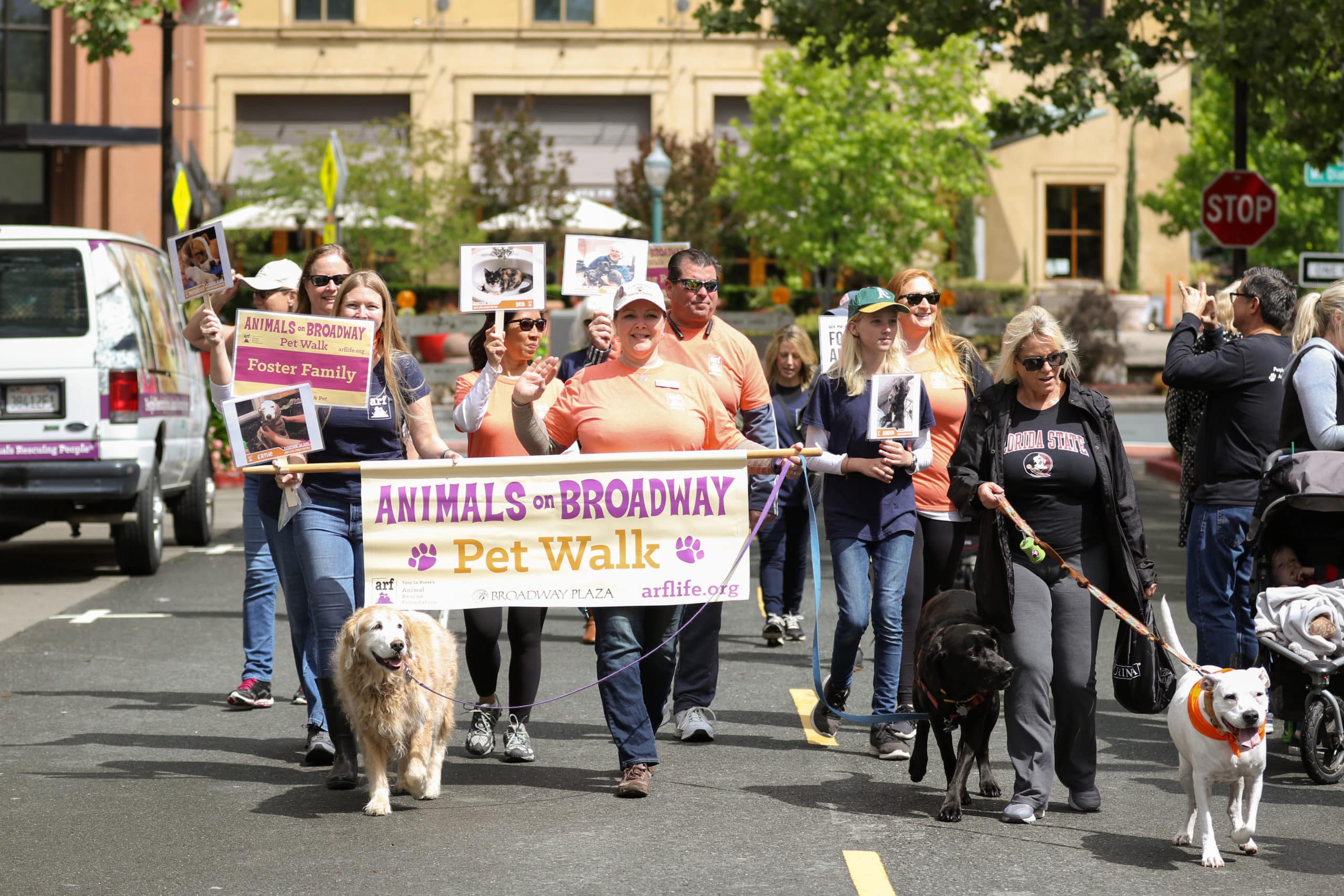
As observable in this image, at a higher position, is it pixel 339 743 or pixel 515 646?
pixel 515 646

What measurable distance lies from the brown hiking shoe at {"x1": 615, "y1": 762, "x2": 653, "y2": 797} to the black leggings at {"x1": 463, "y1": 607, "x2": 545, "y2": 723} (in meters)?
0.82

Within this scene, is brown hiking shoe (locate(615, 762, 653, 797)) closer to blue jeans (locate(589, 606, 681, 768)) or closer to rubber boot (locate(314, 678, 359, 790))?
blue jeans (locate(589, 606, 681, 768))

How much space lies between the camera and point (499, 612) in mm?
7660

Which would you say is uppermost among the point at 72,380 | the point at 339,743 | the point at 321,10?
the point at 321,10

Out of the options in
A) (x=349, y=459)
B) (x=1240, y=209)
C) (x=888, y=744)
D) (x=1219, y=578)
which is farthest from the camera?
(x=1240, y=209)

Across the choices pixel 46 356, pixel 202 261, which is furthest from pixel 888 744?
pixel 46 356

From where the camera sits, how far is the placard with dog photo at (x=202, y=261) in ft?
24.5

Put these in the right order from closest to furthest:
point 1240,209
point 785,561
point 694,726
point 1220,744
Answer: point 1220,744, point 694,726, point 785,561, point 1240,209

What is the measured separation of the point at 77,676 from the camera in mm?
9656

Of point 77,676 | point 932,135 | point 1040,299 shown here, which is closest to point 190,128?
point 932,135

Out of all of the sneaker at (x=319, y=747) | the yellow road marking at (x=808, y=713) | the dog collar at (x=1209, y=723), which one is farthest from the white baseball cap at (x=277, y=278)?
the dog collar at (x=1209, y=723)

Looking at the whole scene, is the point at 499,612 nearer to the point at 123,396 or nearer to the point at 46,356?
the point at 123,396

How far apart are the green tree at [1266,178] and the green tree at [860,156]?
5.39m

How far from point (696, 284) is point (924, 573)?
1737 mm
